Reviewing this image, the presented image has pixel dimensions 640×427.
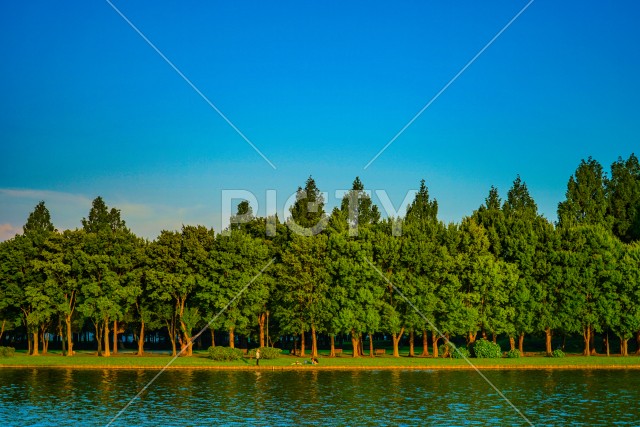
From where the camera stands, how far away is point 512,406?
48.4 m

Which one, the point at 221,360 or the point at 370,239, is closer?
the point at 221,360

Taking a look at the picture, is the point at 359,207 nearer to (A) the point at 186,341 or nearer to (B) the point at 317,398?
(A) the point at 186,341

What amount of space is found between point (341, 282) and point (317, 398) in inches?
1633

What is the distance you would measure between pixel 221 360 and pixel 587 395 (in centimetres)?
4351

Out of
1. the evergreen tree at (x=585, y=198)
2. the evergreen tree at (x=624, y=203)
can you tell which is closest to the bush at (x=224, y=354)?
the evergreen tree at (x=585, y=198)

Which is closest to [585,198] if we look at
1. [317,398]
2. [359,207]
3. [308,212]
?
[359,207]

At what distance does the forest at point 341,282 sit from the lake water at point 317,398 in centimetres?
1983

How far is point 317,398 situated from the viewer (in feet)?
172

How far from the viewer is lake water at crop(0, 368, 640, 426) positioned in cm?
4300

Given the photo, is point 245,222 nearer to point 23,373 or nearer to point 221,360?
point 221,360

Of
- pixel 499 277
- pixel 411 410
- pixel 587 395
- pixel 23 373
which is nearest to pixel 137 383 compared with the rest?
pixel 23 373

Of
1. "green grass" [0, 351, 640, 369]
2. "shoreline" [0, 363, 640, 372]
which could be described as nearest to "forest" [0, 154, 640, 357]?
"green grass" [0, 351, 640, 369]

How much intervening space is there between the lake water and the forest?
19.8 m

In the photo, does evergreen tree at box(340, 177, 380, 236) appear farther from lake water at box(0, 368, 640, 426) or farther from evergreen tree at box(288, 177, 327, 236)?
lake water at box(0, 368, 640, 426)
